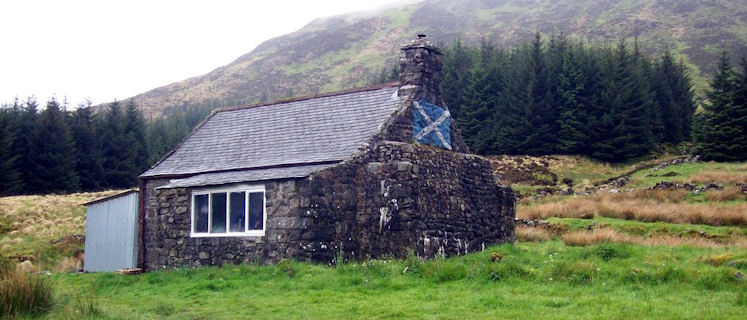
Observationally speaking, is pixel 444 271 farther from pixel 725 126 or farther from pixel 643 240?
pixel 725 126

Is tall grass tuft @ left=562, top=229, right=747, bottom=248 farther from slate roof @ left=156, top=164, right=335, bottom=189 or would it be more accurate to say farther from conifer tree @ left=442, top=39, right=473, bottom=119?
conifer tree @ left=442, top=39, right=473, bottom=119

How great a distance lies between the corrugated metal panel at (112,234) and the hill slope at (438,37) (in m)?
81.3

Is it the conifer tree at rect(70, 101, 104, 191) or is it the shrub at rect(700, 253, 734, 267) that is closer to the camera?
the shrub at rect(700, 253, 734, 267)

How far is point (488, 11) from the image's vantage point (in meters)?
170

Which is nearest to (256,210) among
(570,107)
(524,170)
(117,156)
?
(524,170)

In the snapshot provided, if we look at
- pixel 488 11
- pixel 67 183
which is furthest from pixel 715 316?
pixel 488 11

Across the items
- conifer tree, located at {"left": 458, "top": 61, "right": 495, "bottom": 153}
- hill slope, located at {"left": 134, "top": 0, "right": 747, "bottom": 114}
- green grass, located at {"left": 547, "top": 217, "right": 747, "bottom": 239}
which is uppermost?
hill slope, located at {"left": 134, "top": 0, "right": 747, "bottom": 114}

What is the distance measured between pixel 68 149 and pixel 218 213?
38013mm

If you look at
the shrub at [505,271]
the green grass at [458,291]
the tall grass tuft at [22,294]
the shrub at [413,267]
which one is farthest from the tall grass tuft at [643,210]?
the tall grass tuft at [22,294]

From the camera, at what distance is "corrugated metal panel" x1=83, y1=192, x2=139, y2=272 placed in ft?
74.5

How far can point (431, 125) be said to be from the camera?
820 inches

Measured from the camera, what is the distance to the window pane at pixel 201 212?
19703mm

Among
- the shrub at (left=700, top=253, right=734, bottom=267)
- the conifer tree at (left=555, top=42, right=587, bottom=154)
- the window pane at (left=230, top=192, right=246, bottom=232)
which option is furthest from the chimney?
the conifer tree at (left=555, top=42, right=587, bottom=154)

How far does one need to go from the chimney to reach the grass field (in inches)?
200
